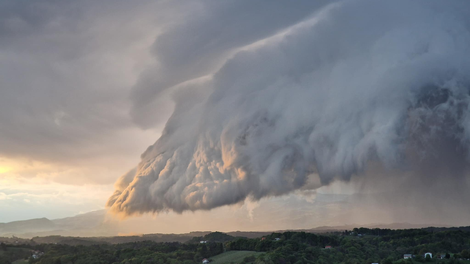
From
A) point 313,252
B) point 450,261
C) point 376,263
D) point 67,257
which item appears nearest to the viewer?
point 450,261

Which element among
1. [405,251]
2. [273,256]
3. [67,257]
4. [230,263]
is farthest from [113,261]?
[405,251]

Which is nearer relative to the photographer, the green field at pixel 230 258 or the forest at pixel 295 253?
the forest at pixel 295 253

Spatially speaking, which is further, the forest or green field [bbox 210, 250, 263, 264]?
green field [bbox 210, 250, 263, 264]

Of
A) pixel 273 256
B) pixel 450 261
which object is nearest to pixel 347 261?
pixel 273 256

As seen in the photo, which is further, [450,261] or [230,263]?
[230,263]

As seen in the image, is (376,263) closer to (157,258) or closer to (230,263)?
(230,263)

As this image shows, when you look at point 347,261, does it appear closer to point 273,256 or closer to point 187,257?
point 273,256

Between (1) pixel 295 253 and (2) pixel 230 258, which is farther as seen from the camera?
(2) pixel 230 258

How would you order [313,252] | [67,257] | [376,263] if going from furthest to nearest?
[67,257] < [313,252] < [376,263]

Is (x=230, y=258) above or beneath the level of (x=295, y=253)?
beneath
